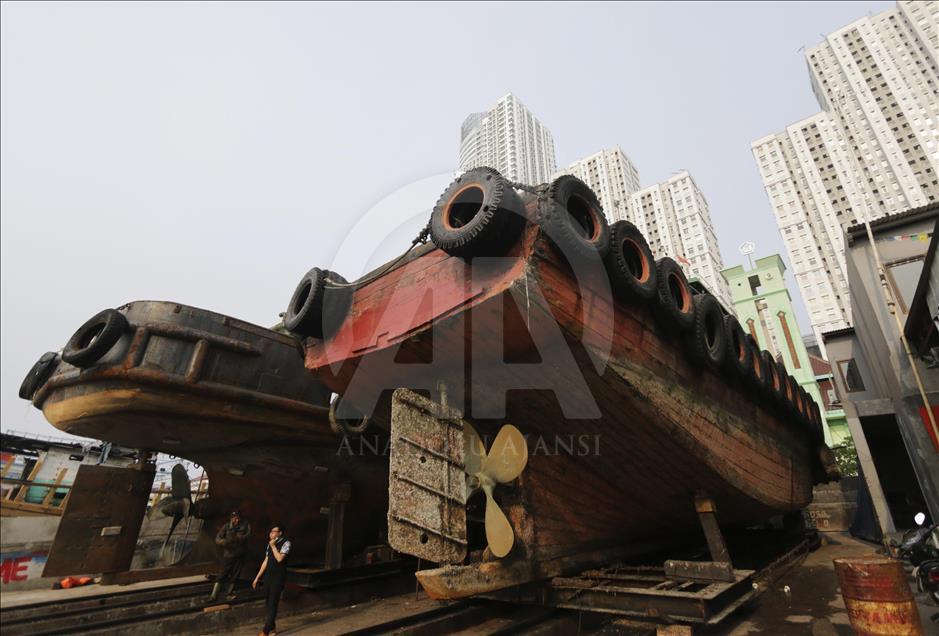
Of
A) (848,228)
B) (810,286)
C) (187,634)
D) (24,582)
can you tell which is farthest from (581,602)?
(810,286)

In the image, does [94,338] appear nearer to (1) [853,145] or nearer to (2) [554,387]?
(2) [554,387]

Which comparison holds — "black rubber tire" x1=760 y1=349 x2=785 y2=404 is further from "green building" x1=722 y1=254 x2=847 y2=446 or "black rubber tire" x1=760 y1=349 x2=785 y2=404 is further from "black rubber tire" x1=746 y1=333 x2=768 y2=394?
"green building" x1=722 y1=254 x2=847 y2=446

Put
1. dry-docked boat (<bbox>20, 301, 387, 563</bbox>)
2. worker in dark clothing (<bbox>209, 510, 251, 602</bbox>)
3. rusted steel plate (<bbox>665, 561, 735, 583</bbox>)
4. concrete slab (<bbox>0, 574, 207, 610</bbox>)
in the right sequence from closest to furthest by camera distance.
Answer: rusted steel plate (<bbox>665, 561, 735, 583</bbox>), dry-docked boat (<bbox>20, 301, 387, 563</bbox>), worker in dark clothing (<bbox>209, 510, 251, 602</bbox>), concrete slab (<bbox>0, 574, 207, 610</bbox>)

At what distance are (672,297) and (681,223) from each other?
75387mm

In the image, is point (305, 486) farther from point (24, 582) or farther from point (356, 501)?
point (24, 582)

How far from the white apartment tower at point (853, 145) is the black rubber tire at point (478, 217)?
227 ft

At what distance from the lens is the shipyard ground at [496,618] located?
4609mm

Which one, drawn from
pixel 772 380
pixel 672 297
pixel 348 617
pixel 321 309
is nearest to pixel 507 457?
pixel 672 297

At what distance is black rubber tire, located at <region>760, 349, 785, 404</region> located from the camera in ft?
24.3

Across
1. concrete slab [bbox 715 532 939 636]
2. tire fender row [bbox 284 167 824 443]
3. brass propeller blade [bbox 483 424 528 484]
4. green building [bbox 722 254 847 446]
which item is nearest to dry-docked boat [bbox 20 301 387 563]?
tire fender row [bbox 284 167 824 443]

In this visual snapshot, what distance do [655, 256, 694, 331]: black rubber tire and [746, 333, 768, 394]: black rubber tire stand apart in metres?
1.81

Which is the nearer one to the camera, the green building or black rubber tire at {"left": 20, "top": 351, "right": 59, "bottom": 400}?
black rubber tire at {"left": 20, "top": 351, "right": 59, "bottom": 400}

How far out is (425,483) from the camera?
4.15m

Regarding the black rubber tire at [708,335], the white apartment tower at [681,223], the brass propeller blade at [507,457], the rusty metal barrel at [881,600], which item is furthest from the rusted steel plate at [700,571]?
the white apartment tower at [681,223]
